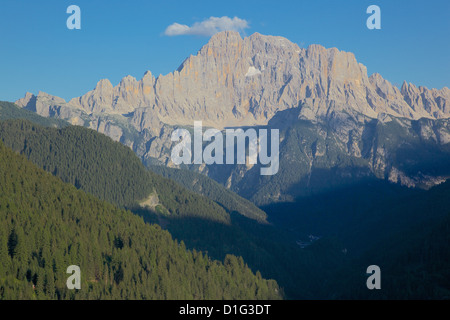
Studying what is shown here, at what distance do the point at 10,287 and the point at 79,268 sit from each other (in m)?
26.5

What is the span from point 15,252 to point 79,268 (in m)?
19.8
